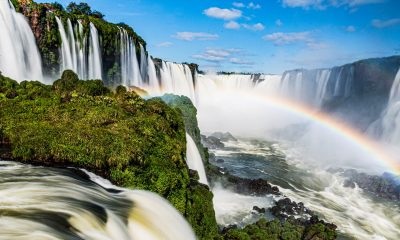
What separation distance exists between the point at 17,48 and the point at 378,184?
32438 mm

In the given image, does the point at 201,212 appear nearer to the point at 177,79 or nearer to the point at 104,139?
the point at 104,139

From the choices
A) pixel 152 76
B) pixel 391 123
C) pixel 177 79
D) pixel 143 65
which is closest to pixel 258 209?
pixel 143 65

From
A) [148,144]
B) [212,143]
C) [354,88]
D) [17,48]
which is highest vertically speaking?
[17,48]

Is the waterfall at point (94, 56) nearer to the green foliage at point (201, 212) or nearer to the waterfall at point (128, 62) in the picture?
the waterfall at point (128, 62)

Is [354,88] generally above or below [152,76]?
below

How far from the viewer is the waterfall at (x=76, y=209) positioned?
6.41 metres

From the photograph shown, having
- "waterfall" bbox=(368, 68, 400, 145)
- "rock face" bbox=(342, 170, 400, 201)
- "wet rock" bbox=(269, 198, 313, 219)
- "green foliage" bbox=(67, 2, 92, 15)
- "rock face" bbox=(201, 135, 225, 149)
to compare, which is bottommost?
"rock face" bbox=(201, 135, 225, 149)

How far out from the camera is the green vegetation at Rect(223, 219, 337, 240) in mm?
16923

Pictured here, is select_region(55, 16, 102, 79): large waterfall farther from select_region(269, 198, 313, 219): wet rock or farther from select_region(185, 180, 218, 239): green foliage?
select_region(185, 180, 218, 239): green foliage

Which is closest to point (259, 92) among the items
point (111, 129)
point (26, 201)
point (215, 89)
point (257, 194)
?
point (215, 89)

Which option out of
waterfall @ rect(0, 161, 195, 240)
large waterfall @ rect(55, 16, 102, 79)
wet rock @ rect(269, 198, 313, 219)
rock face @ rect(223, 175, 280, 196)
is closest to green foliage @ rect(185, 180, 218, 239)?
waterfall @ rect(0, 161, 195, 240)

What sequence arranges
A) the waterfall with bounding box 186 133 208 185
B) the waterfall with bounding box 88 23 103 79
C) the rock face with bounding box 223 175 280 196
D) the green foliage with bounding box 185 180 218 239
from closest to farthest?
the green foliage with bounding box 185 180 218 239 → the waterfall with bounding box 186 133 208 185 → the rock face with bounding box 223 175 280 196 → the waterfall with bounding box 88 23 103 79

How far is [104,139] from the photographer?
1128 cm

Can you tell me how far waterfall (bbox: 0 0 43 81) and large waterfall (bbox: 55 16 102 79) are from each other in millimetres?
2976
